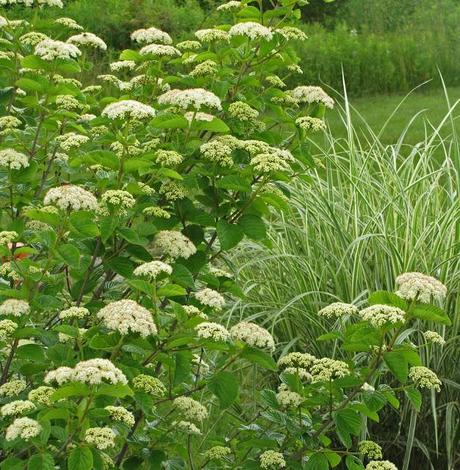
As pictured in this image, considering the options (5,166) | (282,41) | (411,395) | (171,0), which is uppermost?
(282,41)

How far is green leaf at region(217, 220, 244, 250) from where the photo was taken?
2.56 meters

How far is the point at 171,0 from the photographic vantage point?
1129 centimetres

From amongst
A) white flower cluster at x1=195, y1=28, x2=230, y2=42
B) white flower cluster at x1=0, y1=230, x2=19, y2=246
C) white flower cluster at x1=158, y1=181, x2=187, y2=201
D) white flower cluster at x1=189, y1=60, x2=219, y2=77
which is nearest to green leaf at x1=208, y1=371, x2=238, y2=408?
white flower cluster at x1=158, y1=181, x2=187, y2=201

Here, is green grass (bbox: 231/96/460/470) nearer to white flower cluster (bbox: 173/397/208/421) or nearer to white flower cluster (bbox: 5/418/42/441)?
white flower cluster (bbox: 173/397/208/421)

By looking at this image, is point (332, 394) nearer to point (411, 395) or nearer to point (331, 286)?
point (411, 395)

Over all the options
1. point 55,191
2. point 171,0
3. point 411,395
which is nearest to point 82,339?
point 55,191

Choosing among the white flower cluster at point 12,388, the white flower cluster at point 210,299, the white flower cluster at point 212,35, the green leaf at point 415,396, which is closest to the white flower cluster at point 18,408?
the white flower cluster at point 12,388

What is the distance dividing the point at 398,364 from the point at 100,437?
0.70 meters

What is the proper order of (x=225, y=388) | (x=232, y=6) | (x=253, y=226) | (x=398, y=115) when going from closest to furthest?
1. (x=225, y=388)
2. (x=253, y=226)
3. (x=232, y=6)
4. (x=398, y=115)

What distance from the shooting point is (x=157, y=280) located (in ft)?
7.72

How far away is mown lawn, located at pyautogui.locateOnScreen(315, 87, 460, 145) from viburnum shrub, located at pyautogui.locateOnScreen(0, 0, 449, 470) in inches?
212

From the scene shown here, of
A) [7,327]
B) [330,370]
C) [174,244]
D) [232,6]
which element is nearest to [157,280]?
[174,244]

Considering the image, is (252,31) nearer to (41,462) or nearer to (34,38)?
(34,38)

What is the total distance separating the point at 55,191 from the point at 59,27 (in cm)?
103
